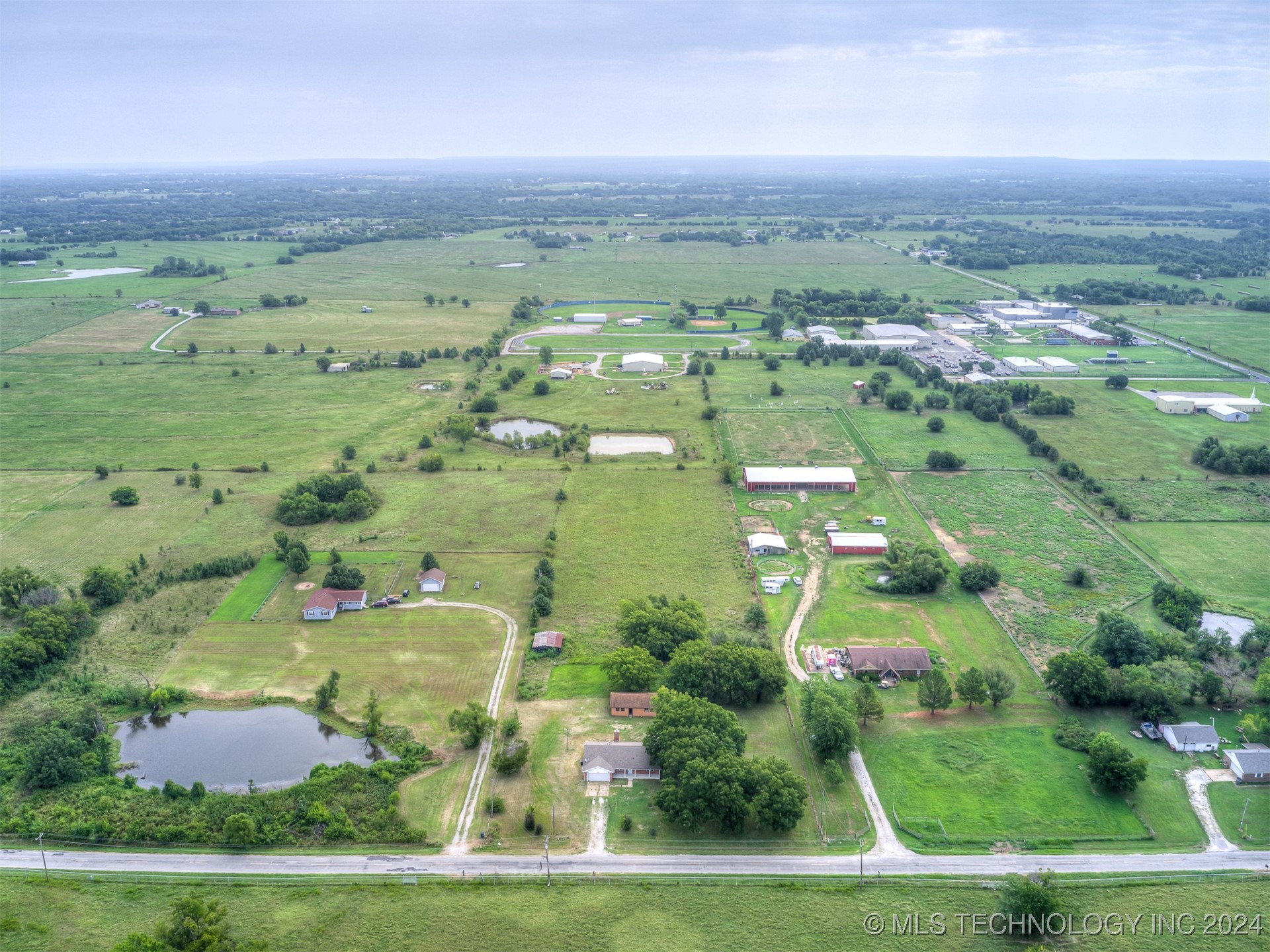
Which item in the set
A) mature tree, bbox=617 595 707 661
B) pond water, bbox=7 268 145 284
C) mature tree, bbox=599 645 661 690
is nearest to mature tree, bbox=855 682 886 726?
mature tree, bbox=617 595 707 661

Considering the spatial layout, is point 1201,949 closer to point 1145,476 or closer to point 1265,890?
point 1265,890

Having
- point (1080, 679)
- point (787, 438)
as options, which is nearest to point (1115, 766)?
point (1080, 679)

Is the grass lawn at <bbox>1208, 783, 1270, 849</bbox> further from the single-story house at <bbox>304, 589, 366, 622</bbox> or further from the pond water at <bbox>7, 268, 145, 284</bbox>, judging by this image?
the pond water at <bbox>7, 268, 145, 284</bbox>

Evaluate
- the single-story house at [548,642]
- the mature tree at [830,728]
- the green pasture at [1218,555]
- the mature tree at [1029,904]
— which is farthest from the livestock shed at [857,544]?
the mature tree at [1029,904]

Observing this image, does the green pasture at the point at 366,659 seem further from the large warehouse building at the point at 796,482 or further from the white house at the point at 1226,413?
the white house at the point at 1226,413

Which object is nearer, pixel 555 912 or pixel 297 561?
pixel 555 912

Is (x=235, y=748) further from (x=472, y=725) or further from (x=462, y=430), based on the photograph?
(x=462, y=430)
